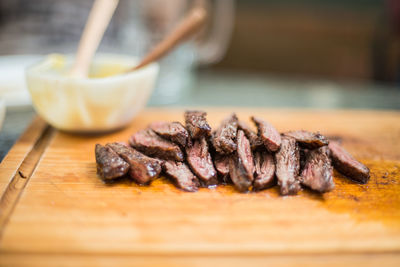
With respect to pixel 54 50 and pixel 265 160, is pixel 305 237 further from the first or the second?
pixel 54 50

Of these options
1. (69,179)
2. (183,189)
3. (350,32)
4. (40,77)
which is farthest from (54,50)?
(350,32)

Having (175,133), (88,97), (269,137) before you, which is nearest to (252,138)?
(269,137)

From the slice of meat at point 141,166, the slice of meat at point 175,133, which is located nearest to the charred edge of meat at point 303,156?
the slice of meat at point 175,133

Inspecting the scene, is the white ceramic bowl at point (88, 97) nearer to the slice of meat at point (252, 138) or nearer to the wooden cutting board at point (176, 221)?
the wooden cutting board at point (176, 221)

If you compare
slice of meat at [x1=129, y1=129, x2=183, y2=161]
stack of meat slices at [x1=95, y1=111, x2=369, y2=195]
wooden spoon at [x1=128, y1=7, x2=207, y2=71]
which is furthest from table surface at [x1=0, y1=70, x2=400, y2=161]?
stack of meat slices at [x1=95, y1=111, x2=369, y2=195]

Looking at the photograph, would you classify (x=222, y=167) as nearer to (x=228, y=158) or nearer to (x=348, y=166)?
(x=228, y=158)

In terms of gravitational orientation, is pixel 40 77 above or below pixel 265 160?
above
